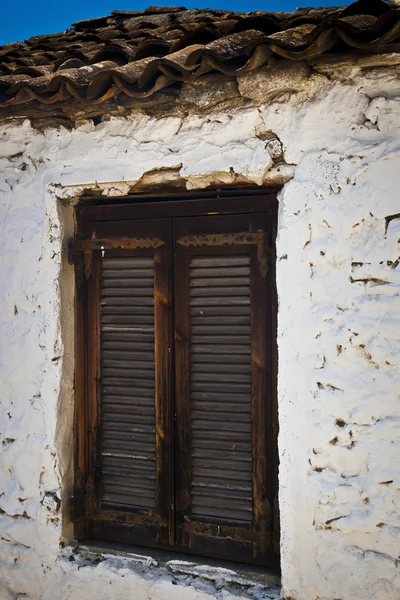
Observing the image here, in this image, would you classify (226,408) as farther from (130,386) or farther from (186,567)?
(186,567)

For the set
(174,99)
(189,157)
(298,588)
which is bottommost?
(298,588)

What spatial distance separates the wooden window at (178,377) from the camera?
105 inches

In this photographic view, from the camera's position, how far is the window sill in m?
2.60

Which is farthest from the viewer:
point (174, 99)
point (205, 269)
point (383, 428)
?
point (205, 269)

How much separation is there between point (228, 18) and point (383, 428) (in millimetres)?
2338

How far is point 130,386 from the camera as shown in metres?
2.93

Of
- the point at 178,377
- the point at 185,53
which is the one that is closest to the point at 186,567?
the point at 178,377

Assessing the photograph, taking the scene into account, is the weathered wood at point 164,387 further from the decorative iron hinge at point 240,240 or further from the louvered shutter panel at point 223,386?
the decorative iron hinge at point 240,240

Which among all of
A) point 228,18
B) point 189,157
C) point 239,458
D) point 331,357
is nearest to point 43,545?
point 239,458

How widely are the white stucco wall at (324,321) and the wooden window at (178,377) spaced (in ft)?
0.59

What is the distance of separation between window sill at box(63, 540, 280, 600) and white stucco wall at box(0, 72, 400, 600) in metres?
0.02

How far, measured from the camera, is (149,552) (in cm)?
287

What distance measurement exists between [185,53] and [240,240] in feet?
2.79

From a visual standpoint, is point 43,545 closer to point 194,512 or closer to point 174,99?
point 194,512
